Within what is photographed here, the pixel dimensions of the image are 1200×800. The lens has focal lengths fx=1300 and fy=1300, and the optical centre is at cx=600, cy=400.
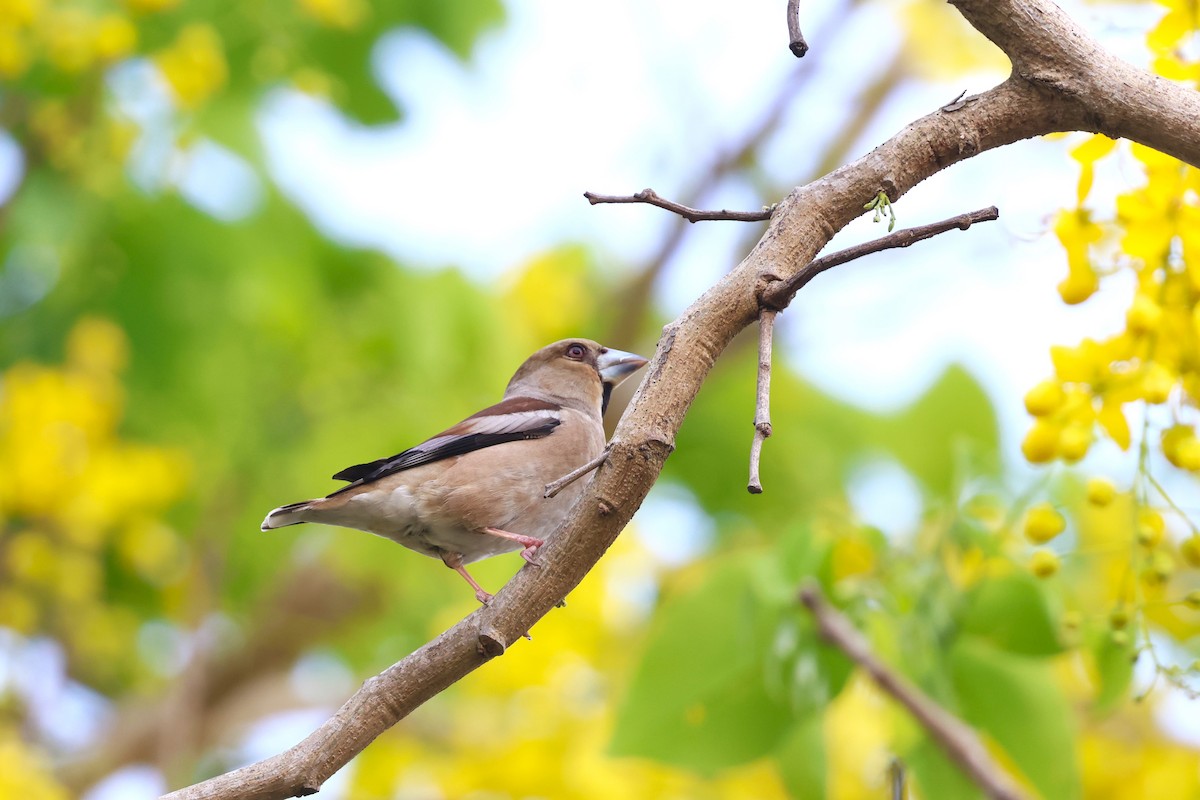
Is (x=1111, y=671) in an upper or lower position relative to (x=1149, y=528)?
lower

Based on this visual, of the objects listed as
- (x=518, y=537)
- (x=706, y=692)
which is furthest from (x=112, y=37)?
(x=706, y=692)

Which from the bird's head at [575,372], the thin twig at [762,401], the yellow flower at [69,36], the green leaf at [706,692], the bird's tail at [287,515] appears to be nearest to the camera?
the thin twig at [762,401]

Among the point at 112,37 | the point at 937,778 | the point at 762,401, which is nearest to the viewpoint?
the point at 762,401

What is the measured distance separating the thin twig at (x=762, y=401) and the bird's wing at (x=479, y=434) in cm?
194

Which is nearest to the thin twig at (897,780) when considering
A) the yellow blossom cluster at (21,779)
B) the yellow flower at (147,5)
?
the yellow blossom cluster at (21,779)

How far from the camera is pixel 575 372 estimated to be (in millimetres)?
5086

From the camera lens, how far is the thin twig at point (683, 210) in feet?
7.51

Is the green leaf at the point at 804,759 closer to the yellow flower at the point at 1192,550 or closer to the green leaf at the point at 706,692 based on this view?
the green leaf at the point at 706,692

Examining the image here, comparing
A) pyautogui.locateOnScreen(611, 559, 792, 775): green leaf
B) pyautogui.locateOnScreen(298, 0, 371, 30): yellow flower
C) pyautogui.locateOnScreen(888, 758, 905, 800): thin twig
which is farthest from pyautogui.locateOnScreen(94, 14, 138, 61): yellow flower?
pyautogui.locateOnScreen(888, 758, 905, 800): thin twig

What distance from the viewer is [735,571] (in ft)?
12.4

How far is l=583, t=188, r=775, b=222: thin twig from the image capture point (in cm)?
229

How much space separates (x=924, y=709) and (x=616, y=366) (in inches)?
89.1

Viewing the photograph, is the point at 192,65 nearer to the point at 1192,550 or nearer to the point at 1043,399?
the point at 1043,399

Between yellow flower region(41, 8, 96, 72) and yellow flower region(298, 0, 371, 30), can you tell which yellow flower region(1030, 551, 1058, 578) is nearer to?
yellow flower region(298, 0, 371, 30)
